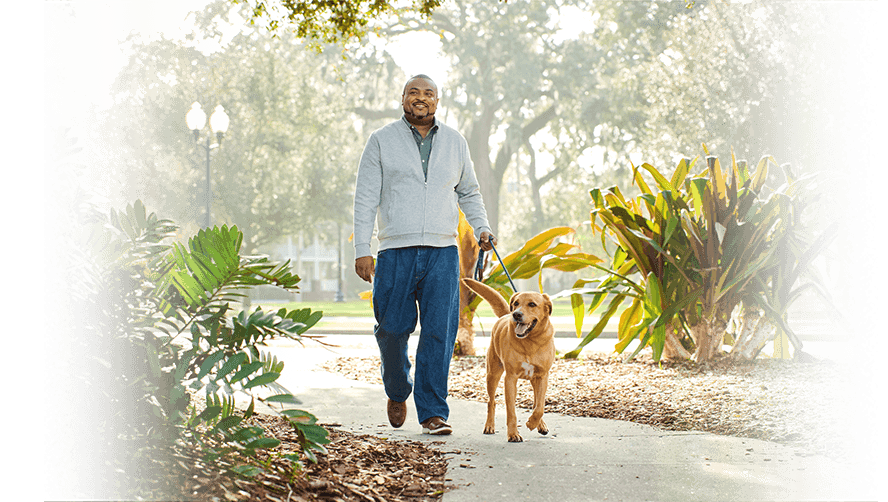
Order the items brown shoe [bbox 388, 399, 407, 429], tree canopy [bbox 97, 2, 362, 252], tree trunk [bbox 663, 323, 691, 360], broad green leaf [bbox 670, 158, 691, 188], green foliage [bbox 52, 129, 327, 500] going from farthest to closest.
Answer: tree canopy [bbox 97, 2, 362, 252] < broad green leaf [bbox 670, 158, 691, 188] < tree trunk [bbox 663, 323, 691, 360] < brown shoe [bbox 388, 399, 407, 429] < green foliage [bbox 52, 129, 327, 500]

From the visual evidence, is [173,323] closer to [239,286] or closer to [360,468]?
[239,286]

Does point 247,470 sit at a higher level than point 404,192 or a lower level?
lower

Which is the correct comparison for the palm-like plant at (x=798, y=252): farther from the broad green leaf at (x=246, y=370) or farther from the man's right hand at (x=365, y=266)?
the broad green leaf at (x=246, y=370)

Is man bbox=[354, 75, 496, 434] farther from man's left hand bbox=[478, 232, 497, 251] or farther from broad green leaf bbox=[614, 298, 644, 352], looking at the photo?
broad green leaf bbox=[614, 298, 644, 352]

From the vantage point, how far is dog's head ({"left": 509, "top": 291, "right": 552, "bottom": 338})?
3.91m

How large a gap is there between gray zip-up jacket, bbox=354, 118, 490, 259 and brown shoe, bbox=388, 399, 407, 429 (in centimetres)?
97

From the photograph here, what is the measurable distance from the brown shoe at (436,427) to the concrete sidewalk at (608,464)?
6cm

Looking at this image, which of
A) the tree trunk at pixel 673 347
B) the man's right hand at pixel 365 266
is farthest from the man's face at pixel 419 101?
the tree trunk at pixel 673 347

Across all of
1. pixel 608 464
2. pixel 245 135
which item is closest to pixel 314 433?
pixel 608 464

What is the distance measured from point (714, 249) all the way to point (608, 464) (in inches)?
133

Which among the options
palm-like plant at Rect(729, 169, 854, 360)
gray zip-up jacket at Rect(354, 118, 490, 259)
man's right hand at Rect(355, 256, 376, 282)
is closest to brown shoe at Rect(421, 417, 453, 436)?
man's right hand at Rect(355, 256, 376, 282)

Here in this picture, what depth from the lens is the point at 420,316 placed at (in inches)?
177

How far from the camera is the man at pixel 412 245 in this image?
439 centimetres

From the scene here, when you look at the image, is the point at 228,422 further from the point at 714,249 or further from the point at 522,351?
the point at 714,249
